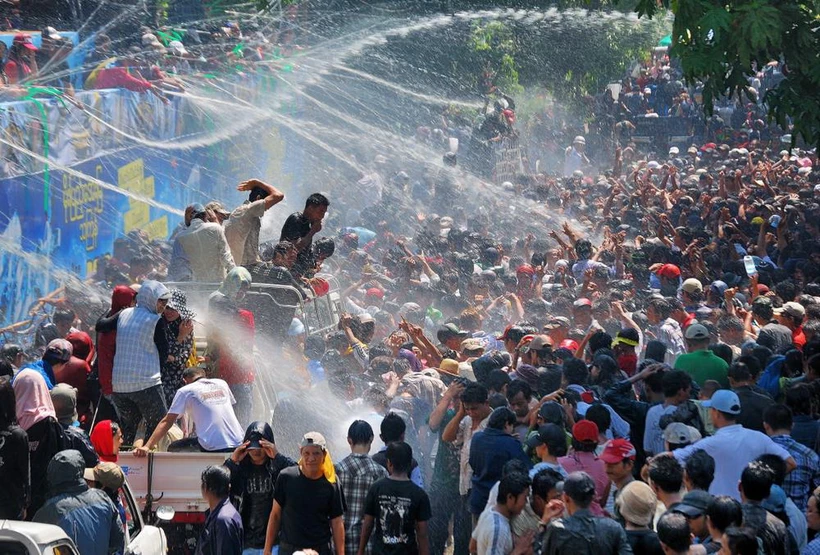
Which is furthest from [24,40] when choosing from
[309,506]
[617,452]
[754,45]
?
[617,452]

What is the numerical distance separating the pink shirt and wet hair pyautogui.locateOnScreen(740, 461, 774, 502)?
2.89 feet

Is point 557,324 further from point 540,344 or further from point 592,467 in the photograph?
point 592,467

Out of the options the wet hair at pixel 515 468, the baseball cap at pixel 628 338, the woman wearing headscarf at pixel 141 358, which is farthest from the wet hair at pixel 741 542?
the woman wearing headscarf at pixel 141 358

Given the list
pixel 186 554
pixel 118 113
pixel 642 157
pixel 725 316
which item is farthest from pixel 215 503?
pixel 642 157

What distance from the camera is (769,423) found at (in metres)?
7.17

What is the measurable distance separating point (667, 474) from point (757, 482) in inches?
17.8

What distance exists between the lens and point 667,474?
6086 millimetres

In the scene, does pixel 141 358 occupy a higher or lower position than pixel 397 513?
lower

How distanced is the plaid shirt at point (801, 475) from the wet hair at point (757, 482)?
100 cm

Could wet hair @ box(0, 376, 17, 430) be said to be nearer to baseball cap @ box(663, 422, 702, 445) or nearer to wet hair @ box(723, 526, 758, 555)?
baseball cap @ box(663, 422, 702, 445)

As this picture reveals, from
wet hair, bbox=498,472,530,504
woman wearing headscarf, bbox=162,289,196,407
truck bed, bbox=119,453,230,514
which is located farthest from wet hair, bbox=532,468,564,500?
woman wearing headscarf, bbox=162,289,196,407

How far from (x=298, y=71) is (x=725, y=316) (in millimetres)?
15923

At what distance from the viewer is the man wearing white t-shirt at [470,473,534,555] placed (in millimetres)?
6070

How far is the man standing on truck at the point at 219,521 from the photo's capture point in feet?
21.5
